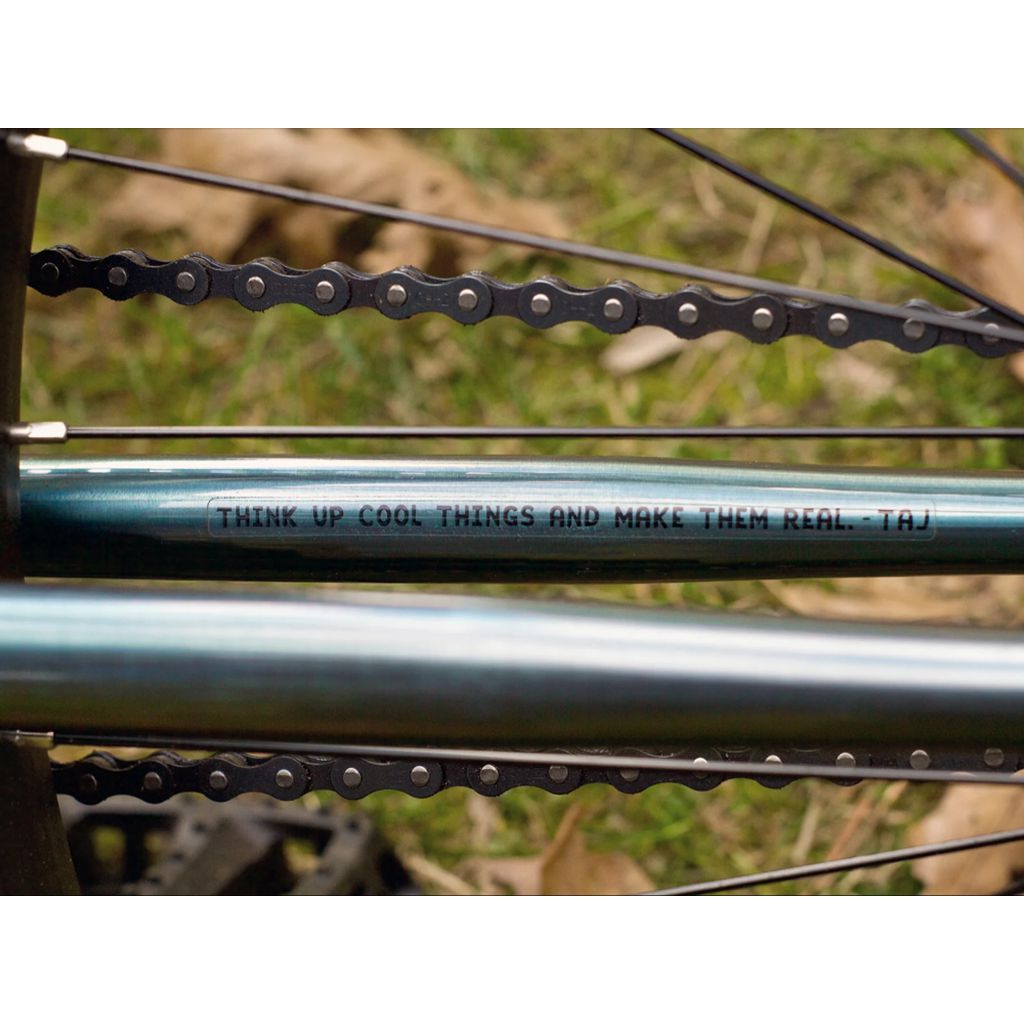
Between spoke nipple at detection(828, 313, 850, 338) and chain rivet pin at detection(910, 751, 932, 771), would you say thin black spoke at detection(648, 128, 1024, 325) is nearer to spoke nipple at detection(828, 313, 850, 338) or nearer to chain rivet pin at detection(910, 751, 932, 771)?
spoke nipple at detection(828, 313, 850, 338)

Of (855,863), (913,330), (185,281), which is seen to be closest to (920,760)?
(855,863)

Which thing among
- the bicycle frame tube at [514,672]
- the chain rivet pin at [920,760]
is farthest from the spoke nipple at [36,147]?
the chain rivet pin at [920,760]

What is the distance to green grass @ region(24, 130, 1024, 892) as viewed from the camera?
162 centimetres

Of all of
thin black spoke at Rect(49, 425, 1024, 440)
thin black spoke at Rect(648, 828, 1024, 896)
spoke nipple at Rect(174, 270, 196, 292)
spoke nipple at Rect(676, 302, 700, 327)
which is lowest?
thin black spoke at Rect(648, 828, 1024, 896)

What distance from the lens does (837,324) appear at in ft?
3.13

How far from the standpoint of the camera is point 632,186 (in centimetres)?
176

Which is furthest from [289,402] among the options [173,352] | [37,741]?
[37,741]

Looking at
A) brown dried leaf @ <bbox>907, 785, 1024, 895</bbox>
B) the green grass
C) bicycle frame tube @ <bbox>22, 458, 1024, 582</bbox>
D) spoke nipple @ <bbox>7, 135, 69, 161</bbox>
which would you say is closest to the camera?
spoke nipple @ <bbox>7, 135, 69, 161</bbox>

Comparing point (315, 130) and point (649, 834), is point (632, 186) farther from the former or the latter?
point (649, 834)

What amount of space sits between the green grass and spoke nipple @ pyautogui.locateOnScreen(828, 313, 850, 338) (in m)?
0.63

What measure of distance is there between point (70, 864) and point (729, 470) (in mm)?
578

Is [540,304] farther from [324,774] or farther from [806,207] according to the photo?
[324,774]

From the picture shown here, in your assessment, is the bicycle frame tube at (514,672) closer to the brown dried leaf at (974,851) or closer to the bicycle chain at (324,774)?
the bicycle chain at (324,774)

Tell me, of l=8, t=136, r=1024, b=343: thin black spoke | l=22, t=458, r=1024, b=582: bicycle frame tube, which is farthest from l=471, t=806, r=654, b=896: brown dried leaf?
l=8, t=136, r=1024, b=343: thin black spoke
